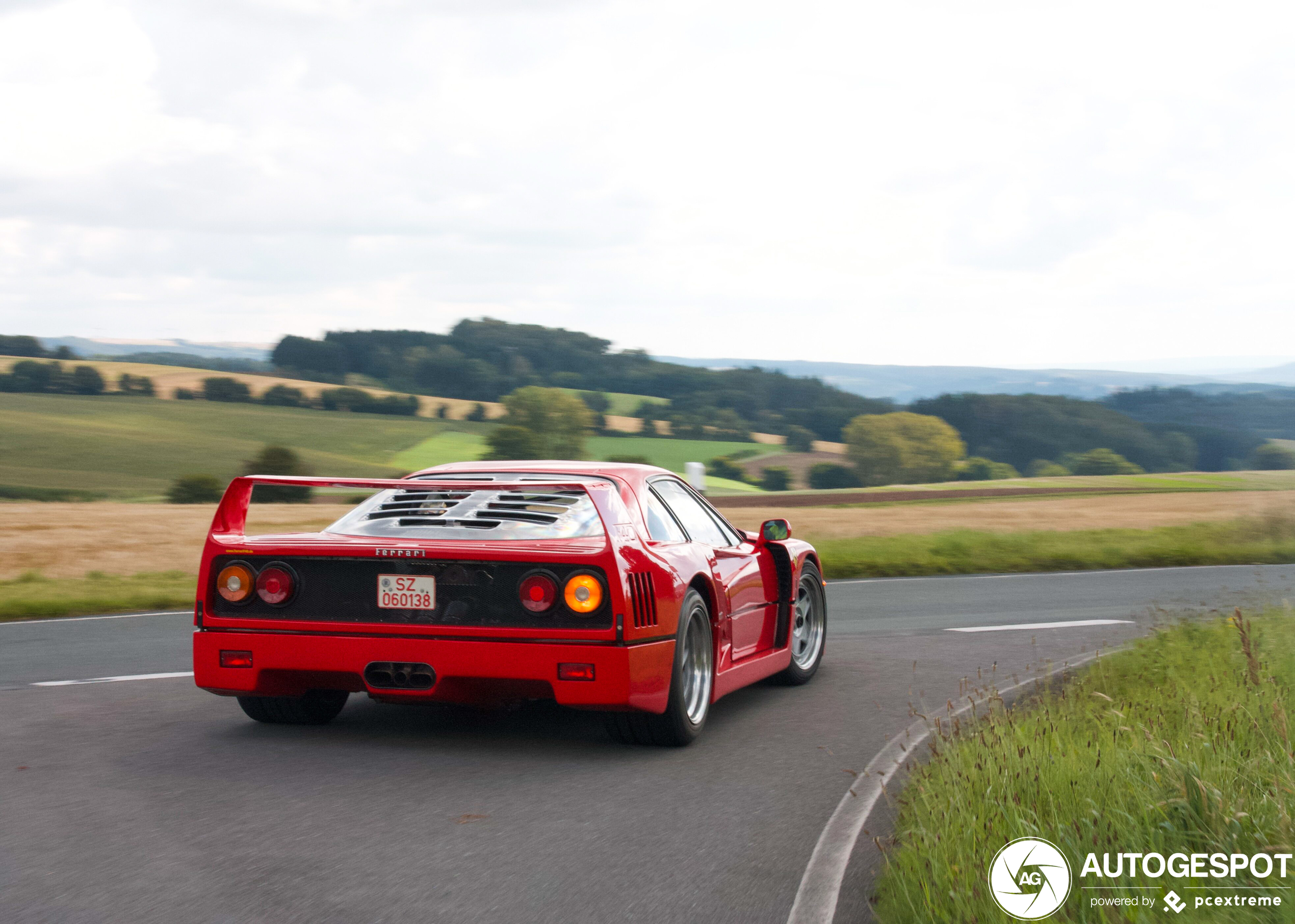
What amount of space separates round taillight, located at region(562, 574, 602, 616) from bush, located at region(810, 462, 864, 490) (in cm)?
4449

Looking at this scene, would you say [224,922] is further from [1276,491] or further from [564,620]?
Result: [1276,491]

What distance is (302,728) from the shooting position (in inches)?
250

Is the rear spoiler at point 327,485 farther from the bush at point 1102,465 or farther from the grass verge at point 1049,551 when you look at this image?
the bush at point 1102,465

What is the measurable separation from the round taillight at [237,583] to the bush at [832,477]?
146 feet

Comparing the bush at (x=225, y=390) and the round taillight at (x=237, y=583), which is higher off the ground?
the round taillight at (x=237, y=583)

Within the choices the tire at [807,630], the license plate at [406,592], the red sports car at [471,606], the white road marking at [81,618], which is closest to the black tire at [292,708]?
the red sports car at [471,606]

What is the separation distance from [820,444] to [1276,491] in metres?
19.4

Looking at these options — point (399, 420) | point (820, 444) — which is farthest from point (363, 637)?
point (399, 420)

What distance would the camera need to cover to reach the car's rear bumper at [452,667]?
18.4 ft

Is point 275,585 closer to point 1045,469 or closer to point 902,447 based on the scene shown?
point 902,447

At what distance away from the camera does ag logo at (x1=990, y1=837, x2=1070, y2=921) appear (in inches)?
135

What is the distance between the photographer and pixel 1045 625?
11.5 m

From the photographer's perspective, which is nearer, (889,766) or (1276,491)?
(889,766)

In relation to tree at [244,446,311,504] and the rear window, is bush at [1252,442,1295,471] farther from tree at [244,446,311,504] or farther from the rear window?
the rear window
